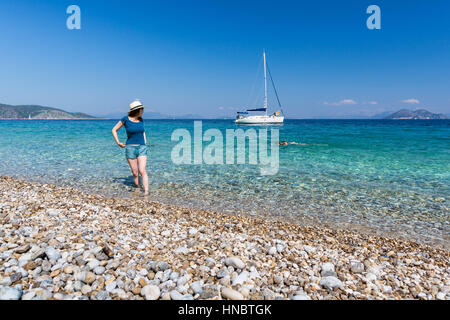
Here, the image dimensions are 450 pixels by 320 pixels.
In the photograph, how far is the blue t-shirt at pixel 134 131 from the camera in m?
7.52

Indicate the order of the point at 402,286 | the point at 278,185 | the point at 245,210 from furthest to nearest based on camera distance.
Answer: the point at 278,185 < the point at 245,210 < the point at 402,286

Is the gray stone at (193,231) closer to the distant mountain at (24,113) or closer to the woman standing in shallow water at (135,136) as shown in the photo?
the woman standing in shallow water at (135,136)

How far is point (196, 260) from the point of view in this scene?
12.2ft

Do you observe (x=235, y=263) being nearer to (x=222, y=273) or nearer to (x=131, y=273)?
(x=222, y=273)

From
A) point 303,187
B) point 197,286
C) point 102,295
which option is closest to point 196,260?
point 197,286

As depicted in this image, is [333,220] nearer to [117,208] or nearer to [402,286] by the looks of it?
[402,286]

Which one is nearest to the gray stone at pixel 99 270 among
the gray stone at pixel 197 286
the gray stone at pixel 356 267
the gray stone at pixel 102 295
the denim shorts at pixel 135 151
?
the gray stone at pixel 102 295

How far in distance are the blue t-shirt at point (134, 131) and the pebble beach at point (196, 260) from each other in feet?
9.01

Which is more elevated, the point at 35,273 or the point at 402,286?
the point at 35,273

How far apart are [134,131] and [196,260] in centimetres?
524

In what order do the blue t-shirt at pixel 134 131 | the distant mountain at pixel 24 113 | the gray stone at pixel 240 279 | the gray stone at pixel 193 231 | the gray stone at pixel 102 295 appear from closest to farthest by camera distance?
the gray stone at pixel 102 295 < the gray stone at pixel 240 279 < the gray stone at pixel 193 231 < the blue t-shirt at pixel 134 131 < the distant mountain at pixel 24 113

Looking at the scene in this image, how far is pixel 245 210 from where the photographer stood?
22.7ft
